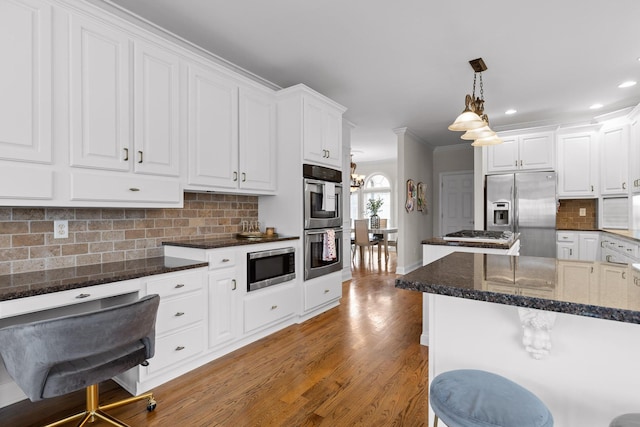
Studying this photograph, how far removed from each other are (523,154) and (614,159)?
1067mm

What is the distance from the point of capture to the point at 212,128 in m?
2.71

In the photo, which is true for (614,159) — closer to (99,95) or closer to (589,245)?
(589,245)

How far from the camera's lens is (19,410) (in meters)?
1.86

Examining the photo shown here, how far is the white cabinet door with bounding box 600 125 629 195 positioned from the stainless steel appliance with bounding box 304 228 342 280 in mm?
3867

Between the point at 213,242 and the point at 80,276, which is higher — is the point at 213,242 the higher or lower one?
the higher one

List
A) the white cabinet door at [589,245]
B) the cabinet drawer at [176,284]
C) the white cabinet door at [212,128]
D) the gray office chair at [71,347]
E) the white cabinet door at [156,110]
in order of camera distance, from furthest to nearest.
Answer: the white cabinet door at [589,245] < the white cabinet door at [212,128] < the white cabinet door at [156,110] < the cabinet drawer at [176,284] < the gray office chair at [71,347]

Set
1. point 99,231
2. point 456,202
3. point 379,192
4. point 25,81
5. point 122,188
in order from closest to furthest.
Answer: point 25,81, point 122,188, point 99,231, point 456,202, point 379,192

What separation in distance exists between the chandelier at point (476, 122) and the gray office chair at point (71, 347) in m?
2.35

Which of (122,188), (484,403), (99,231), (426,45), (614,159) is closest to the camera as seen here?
(484,403)

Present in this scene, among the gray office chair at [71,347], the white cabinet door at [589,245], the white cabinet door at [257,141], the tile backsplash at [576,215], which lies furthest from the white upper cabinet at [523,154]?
the gray office chair at [71,347]

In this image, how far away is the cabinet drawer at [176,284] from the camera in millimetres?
2041

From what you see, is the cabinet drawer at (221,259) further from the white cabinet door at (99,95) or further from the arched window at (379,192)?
the arched window at (379,192)

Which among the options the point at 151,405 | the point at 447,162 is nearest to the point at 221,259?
the point at 151,405

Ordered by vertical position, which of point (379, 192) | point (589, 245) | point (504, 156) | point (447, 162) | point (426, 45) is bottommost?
point (589, 245)
